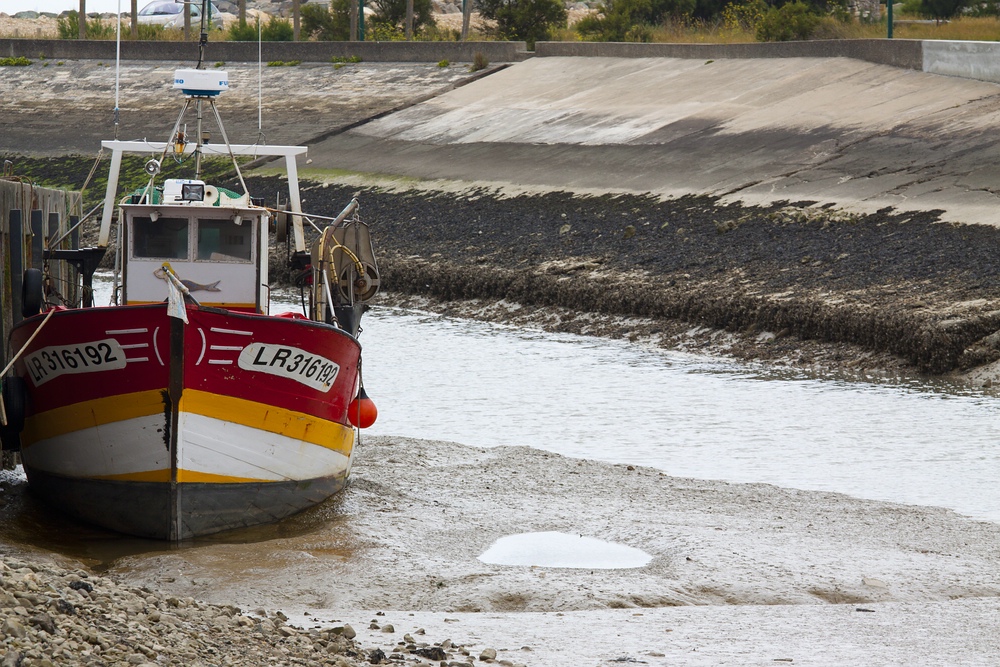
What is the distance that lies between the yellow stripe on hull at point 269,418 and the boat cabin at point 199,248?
1.14 m

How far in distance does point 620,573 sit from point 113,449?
3.71 m

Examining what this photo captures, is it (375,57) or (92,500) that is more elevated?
(375,57)

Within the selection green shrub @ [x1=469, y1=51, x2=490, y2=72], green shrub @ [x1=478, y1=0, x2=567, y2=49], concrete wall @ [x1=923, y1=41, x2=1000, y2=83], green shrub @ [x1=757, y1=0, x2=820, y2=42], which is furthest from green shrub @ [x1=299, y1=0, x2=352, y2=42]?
concrete wall @ [x1=923, y1=41, x2=1000, y2=83]

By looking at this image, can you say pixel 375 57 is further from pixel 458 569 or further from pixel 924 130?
pixel 458 569

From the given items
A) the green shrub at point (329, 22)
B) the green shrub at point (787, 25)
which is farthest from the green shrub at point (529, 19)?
the green shrub at point (787, 25)

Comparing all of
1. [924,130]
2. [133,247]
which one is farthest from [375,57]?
[133,247]

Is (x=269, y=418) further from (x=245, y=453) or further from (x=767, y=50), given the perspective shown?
(x=767, y=50)

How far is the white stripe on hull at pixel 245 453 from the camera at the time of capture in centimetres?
945

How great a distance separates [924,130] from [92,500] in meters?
17.7

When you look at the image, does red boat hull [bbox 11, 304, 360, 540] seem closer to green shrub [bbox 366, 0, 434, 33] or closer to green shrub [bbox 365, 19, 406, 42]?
green shrub [bbox 365, 19, 406, 42]

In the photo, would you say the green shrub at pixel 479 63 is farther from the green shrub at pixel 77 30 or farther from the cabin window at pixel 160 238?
the cabin window at pixel 160 238

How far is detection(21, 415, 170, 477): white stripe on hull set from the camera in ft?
30.8

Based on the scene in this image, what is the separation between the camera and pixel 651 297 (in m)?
19.4

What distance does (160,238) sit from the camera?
1068 cm
